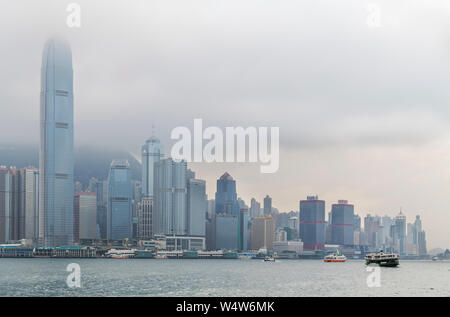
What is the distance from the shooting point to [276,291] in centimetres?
7056
